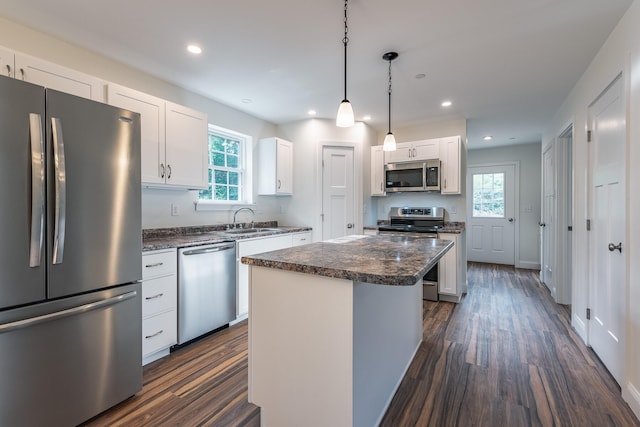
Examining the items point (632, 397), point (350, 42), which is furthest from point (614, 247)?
point (350, 42)

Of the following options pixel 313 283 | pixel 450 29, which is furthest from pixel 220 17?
pixel 313 283

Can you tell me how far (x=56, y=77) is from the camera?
6.54ft

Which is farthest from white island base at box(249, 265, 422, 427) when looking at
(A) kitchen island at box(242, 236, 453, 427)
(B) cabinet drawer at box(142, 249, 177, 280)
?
(B) cabinet drawer at box(142, 249, 177, 280)

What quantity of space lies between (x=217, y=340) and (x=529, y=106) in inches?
174

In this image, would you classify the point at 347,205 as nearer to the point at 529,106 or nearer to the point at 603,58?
the point at 529,106

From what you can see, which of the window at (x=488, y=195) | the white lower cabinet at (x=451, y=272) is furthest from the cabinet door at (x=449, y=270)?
the window at (x=488, y=195)

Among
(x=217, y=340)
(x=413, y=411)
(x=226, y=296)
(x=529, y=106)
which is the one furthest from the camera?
(x=529, y=106)

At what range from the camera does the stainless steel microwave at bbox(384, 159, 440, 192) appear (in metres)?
4.05

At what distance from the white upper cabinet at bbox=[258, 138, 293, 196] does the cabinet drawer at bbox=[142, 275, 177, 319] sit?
77.1 inches

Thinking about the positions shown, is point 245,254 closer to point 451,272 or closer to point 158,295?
point 158,295

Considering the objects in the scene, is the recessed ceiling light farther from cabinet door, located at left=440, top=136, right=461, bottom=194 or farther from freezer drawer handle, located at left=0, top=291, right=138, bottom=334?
cabinet door, located at left=440, top=136, right=461, bottom=194

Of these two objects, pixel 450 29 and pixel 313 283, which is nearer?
pixel 313 283

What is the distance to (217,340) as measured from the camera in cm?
271

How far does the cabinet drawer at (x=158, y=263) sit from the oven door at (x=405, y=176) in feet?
10.1
